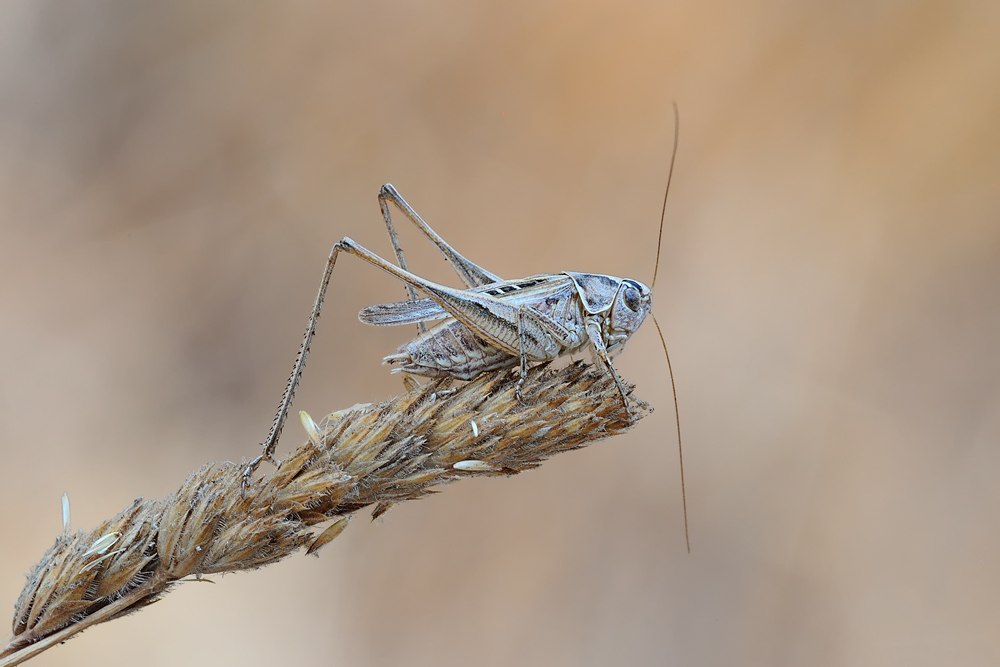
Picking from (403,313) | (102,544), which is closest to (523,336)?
(403,313)

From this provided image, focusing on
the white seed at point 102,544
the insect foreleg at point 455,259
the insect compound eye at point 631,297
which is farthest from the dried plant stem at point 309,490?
the insect foreleg at point 455,259

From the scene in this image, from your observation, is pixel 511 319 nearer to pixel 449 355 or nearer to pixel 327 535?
pixel 449 355

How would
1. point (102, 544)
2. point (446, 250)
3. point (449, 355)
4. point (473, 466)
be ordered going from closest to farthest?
point (102, 544) → point (473, 466) → point (449, 355) → point (446, 250)

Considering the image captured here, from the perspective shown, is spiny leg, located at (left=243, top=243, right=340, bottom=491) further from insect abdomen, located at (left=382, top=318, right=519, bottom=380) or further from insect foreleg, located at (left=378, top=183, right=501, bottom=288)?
insect foreleg, located at (left=378, top=183, right=501, bottom=288)

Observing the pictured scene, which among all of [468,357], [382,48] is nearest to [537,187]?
[382,48]

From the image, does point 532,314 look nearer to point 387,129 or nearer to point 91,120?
point 387,129

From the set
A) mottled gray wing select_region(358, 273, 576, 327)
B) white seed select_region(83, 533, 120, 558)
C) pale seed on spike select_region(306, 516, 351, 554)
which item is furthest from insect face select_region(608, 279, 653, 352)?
white seed select_region(83, 533, 120, 558)

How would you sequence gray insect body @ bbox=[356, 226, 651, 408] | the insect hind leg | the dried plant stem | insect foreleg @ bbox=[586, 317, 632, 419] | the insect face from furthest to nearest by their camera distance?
the insect face < gray insect body @ bbox=[356, 226, 651, 408] < insect foreleg @ bbox=[586, 317, 632, 419] < the insect hind leg < the dried plant stem

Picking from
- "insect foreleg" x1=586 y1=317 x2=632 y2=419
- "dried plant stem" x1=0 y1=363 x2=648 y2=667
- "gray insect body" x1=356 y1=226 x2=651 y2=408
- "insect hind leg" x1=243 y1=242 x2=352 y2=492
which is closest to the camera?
"dried plant stem" x1=0 y1=363 x2=648 y2=667
